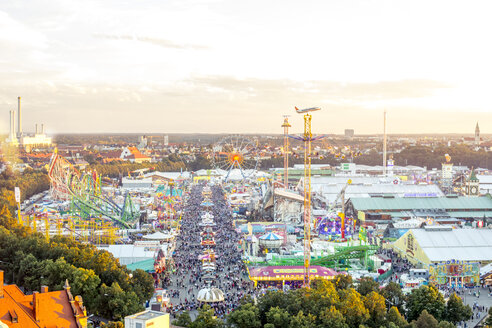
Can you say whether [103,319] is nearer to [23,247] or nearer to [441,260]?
[23,247]

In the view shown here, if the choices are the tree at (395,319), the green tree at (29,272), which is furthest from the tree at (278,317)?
the green tree at (29,272)

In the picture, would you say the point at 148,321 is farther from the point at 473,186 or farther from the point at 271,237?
the point at 473,186

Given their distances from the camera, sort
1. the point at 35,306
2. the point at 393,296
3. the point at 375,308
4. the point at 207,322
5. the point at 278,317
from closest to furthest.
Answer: the point at 35,306 → the point at 278,317 → the point at 207,322 → the point at 375,308 → the point at 393,296

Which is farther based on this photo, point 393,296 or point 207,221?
point 207,221

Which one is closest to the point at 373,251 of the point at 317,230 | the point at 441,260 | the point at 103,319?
the point at 441,260

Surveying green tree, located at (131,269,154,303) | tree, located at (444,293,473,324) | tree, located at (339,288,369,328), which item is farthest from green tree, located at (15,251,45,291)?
tree, located at (444,293,473,324)

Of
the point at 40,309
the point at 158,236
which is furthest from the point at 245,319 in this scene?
the point at 158,236

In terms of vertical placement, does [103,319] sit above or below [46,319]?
below
